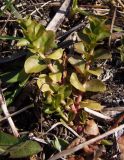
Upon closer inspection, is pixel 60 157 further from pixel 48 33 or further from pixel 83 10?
pixel 83 10

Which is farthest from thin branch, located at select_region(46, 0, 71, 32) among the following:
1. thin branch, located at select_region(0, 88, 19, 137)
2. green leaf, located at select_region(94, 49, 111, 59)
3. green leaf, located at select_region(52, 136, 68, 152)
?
green leaf, located at select_region(52, 136, 68, 152)

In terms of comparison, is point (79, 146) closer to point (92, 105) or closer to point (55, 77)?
point (92, 105)

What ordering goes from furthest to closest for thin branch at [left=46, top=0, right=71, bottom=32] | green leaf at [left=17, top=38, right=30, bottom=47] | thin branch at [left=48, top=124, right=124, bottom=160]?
thin branch at [left=46, top=0, right=71, bottom=32] → green leaf at [left=17, top=38, right=30, bottom=47] → thin branch at [left=48, top=124, right=124, bottom=160]

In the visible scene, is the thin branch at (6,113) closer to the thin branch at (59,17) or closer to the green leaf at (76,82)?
the green leaf at (76,82)

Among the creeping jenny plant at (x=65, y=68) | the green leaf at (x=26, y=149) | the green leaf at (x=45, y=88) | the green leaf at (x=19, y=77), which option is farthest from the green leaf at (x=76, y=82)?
the green leaf at (x=26, y=149)

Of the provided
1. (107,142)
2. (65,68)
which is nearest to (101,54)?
(65,68)

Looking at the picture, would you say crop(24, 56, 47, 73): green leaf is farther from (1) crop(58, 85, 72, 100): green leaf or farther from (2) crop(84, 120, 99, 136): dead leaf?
(2) crop(84, 120, 99, 136): dead leaf

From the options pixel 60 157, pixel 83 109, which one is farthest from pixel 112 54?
pixel 60 157
